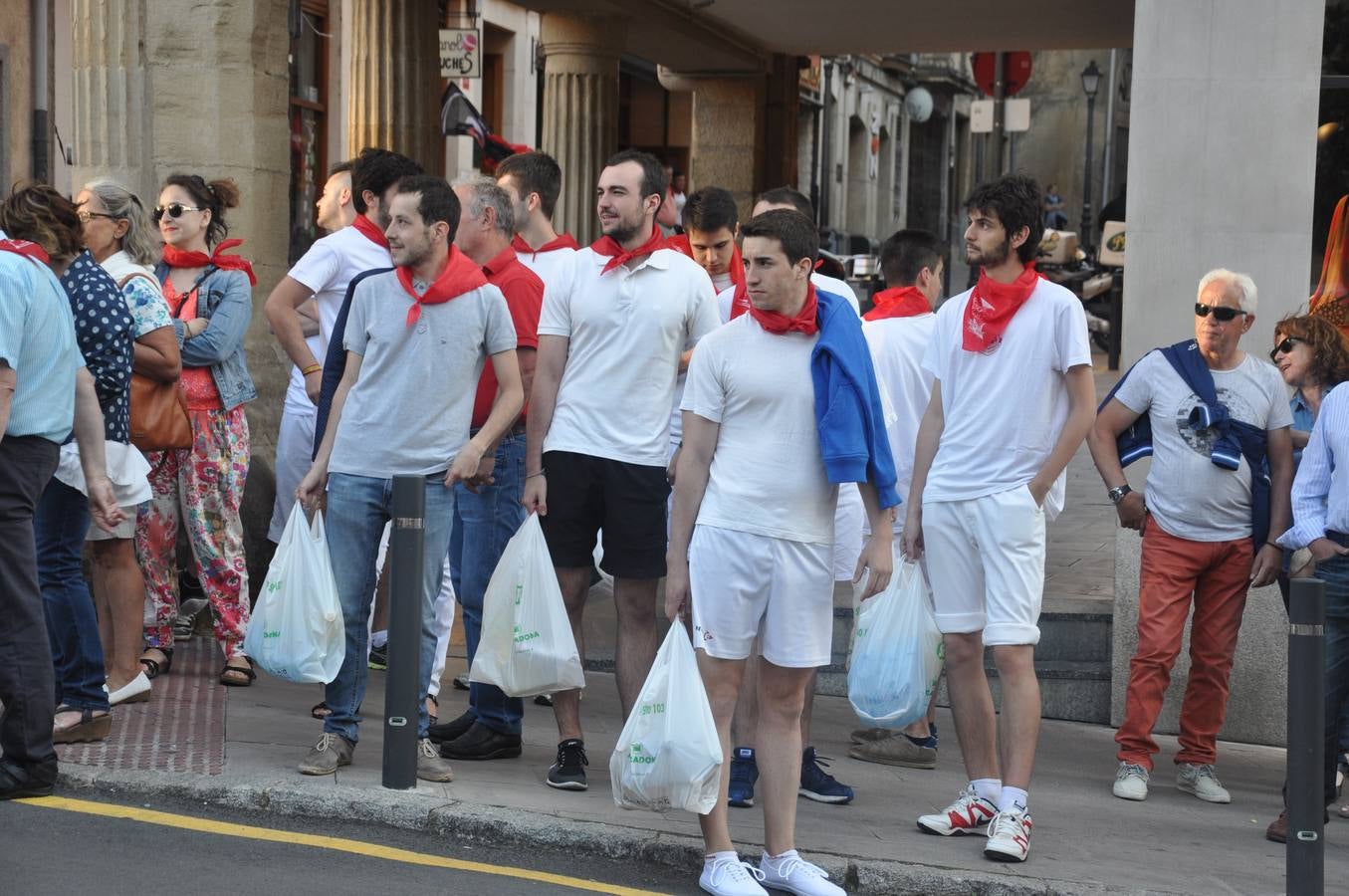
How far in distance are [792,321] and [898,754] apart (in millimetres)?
2649

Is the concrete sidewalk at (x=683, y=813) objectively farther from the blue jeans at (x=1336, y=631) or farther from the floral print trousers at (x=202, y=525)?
the blue jeans at (x=1336, y=631)

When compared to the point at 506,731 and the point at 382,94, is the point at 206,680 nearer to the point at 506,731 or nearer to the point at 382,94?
the point at 506,731

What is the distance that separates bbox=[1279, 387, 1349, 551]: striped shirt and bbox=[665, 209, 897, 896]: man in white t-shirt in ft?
6.29

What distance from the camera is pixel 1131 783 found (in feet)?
23.3

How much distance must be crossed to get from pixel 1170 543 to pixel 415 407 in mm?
2976

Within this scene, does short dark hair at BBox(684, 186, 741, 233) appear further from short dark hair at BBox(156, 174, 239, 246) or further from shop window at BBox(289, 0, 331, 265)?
shop window at BBox(289, 0, 331, 265)

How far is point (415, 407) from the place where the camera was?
6316 millimetres

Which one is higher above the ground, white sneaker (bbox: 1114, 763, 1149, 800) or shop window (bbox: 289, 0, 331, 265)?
shop window (bbox: 289, 0, 331, 265)

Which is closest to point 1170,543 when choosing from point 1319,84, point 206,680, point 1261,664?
point 1261,664

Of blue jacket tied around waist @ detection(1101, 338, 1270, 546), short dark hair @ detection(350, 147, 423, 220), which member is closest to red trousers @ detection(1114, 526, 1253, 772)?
blue jacket tied around waist @ detection(1101, 338, 1270, 546)

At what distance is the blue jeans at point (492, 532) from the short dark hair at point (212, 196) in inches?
76.6

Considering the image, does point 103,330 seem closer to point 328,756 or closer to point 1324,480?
point 328,756

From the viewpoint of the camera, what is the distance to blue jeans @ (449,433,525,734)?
6.85 meters

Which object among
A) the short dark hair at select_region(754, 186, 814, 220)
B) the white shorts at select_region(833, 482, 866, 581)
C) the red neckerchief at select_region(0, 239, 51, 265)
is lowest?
the white shorts at select_region(833, 482, 866, 581)
